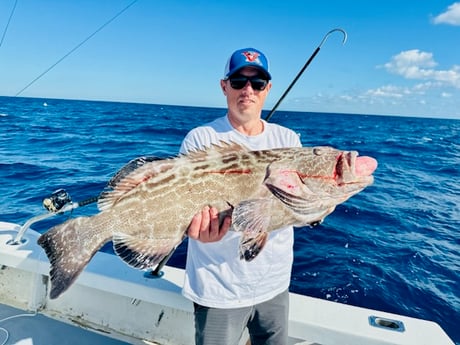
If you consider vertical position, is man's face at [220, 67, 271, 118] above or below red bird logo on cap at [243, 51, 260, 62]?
below

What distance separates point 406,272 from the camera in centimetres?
725

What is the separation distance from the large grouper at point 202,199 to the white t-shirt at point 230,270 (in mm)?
198

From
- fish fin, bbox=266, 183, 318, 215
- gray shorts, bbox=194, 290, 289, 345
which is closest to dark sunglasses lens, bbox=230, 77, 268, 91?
fish fin, bbox=266, 183, 318, 215

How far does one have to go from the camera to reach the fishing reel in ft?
11.8

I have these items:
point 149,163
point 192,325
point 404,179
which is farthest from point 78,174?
point 404,179

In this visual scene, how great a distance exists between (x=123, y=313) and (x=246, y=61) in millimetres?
3178

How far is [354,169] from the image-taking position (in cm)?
253

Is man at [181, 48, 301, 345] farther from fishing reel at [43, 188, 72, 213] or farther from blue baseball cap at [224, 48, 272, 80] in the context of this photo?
fishing reel at [43, 188, 72, 213]

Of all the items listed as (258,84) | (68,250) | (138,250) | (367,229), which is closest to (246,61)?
(258,84)

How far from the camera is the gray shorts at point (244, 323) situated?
2619 millimetres

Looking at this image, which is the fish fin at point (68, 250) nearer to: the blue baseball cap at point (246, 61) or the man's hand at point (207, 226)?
the man's hand at point (207, 226)

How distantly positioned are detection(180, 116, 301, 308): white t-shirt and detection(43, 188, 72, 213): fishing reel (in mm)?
1752

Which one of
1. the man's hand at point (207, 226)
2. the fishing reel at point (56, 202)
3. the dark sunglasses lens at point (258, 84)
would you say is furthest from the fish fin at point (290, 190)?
the fishing reel at point (56, 202)

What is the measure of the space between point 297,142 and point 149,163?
1.37 metres
